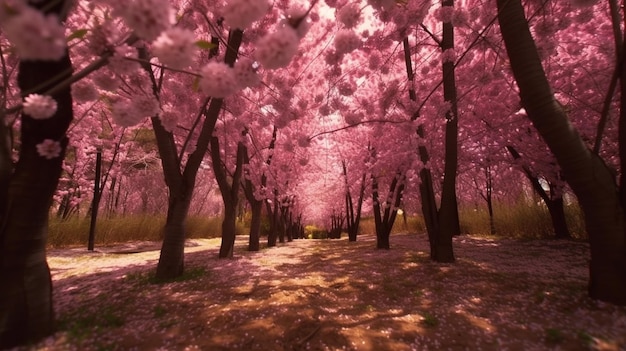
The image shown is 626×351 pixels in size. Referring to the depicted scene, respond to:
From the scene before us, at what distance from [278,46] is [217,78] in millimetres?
494

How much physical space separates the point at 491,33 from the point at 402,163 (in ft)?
14.0

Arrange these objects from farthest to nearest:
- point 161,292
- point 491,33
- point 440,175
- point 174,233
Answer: point 440,175, point 491,33, point 174,233, point 161,292

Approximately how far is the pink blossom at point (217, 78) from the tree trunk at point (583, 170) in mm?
3630

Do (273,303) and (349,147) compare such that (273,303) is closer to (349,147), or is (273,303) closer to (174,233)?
(174,233)

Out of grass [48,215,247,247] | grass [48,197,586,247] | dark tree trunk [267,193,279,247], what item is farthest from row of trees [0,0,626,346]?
grass [48,215,247,247]

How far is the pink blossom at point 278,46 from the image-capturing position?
204 cm

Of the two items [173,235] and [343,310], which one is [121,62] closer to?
[343,310]

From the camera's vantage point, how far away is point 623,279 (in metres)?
3.59

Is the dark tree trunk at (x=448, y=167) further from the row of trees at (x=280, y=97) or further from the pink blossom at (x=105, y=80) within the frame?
the pink blossom at (x=105, y=80)

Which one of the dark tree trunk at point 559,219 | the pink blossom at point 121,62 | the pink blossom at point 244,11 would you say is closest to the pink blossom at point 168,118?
the pink blossom at point 121,62

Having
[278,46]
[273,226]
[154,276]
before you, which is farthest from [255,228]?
[278,46]

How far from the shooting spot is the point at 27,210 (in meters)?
2.99

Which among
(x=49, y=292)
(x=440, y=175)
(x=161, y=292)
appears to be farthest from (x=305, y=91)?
(x=49, y=292)

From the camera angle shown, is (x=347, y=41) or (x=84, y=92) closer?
(x=84, y=92)
